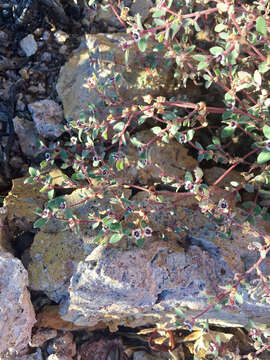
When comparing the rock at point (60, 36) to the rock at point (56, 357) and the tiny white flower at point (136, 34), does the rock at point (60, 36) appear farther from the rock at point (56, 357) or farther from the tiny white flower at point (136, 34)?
the rock at point (56, 357)

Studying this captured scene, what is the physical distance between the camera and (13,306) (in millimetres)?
2984

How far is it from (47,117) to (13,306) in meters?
1.96

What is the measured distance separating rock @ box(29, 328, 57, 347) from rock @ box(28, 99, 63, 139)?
1.95 m

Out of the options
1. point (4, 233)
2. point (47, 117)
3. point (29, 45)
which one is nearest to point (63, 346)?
point (4, 233)

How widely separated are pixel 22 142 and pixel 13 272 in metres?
1.53

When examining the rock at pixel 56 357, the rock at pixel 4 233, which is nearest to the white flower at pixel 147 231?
the rock at pixel 4 233

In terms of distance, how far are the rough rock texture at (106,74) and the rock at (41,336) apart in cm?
210

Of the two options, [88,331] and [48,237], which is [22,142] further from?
[88,331]

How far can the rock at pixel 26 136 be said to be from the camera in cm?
397

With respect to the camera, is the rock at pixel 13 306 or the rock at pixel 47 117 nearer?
the rock at pixel 13 306

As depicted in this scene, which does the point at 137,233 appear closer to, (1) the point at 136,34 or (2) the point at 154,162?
(2) the point at 154,162

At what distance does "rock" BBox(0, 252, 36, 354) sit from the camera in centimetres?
294

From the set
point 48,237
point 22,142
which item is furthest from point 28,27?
point 48,237

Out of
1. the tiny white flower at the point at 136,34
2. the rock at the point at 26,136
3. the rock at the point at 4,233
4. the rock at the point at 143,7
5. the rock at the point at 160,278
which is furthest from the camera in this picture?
the rock at the point at 26,136
